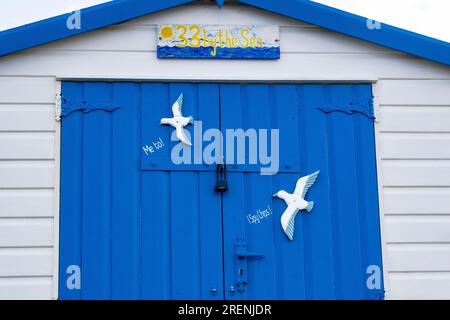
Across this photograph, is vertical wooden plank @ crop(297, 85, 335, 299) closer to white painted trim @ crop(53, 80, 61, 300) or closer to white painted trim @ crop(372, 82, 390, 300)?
white painted trim @ crop(372, 82, 390, 300)

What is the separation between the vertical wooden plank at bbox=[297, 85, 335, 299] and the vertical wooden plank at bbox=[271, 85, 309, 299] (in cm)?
4

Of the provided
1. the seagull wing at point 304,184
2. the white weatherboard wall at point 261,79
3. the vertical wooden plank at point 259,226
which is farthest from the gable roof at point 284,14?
the seagull wing at point 304,184

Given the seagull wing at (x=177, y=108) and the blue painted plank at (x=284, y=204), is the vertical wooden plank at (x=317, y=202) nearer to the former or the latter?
the blue painted plank at (x=284, y=204)

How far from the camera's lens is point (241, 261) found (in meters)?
6.70

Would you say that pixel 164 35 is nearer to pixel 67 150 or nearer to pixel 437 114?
pixel 67 150

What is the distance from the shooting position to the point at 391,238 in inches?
270

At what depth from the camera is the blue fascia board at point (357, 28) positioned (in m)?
7.04

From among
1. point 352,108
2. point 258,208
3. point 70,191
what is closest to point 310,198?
point 258,208

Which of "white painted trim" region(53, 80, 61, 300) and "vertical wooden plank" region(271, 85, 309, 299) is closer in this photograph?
"white painted trim" region(53, 80, 61, 300)

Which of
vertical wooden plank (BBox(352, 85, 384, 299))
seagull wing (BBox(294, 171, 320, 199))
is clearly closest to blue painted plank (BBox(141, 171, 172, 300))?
seagull wing (BBox(294, 171, 320, 199))

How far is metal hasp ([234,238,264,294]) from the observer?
6.67 meters
